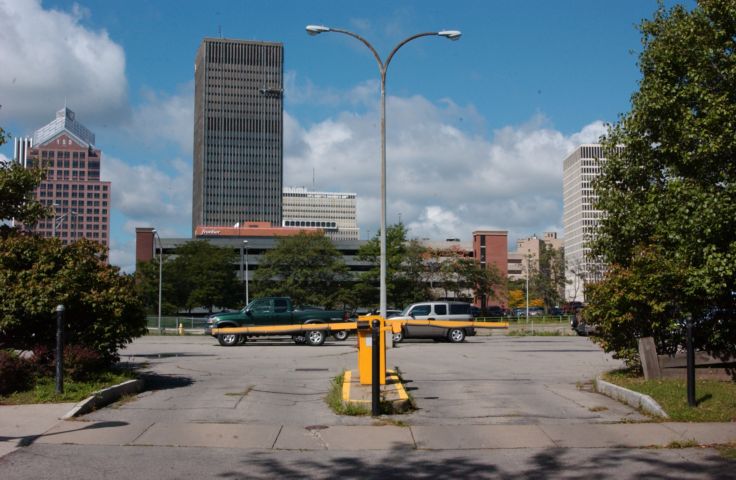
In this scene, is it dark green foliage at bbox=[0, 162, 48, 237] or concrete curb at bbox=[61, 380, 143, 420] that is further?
dark green foliage at bbox=[0, 162, 48, 237]

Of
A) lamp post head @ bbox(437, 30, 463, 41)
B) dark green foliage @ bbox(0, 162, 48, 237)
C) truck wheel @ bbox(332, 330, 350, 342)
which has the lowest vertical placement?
truck wheel @ bbox(332, 330, 350, 342)

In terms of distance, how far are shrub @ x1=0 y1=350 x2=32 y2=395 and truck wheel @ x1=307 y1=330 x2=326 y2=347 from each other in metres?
19.2

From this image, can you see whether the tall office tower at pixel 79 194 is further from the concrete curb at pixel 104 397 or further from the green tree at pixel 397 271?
the concrete curb at pixel 104 397

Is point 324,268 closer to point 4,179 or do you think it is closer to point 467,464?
point 4,179

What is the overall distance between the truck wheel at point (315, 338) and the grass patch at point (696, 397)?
18.9 meters

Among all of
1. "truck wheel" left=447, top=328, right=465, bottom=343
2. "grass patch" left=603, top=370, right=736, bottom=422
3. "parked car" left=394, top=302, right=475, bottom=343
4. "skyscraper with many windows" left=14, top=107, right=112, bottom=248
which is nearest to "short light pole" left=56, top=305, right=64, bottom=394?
"grass patch" left=603, top=370, right=736, bottom=422

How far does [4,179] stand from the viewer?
15.4 metres

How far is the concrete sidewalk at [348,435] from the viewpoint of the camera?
863cm

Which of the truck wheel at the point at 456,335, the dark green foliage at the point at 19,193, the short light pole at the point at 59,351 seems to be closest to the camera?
the short light pole at the point at 59,351

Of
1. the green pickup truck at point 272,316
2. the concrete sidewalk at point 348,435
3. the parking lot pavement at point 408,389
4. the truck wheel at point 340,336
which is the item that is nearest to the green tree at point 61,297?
the parking lot pavement at point 408,389

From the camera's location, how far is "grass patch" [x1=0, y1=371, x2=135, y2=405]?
10.9 metres

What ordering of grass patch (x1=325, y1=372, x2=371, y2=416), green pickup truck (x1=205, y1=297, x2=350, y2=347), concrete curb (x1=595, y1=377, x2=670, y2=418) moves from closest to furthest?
1. concrete curb (x1=595, y1=377, x2=670, y2=418)
2. grass patch (x1=325, y1=372, x2=371, y2=416)
3. green pickup truck (x1=205, y1=297, x2=350, y2=347)

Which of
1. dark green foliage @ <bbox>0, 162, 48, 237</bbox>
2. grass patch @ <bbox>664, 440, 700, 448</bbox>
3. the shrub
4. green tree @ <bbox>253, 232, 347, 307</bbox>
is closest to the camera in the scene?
grass patch @ <bbox>664, 440, 700, 448</bbox>

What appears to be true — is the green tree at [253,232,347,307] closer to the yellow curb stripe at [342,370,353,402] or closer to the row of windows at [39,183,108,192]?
the yellow curb stripe at [342,370,353,402]
